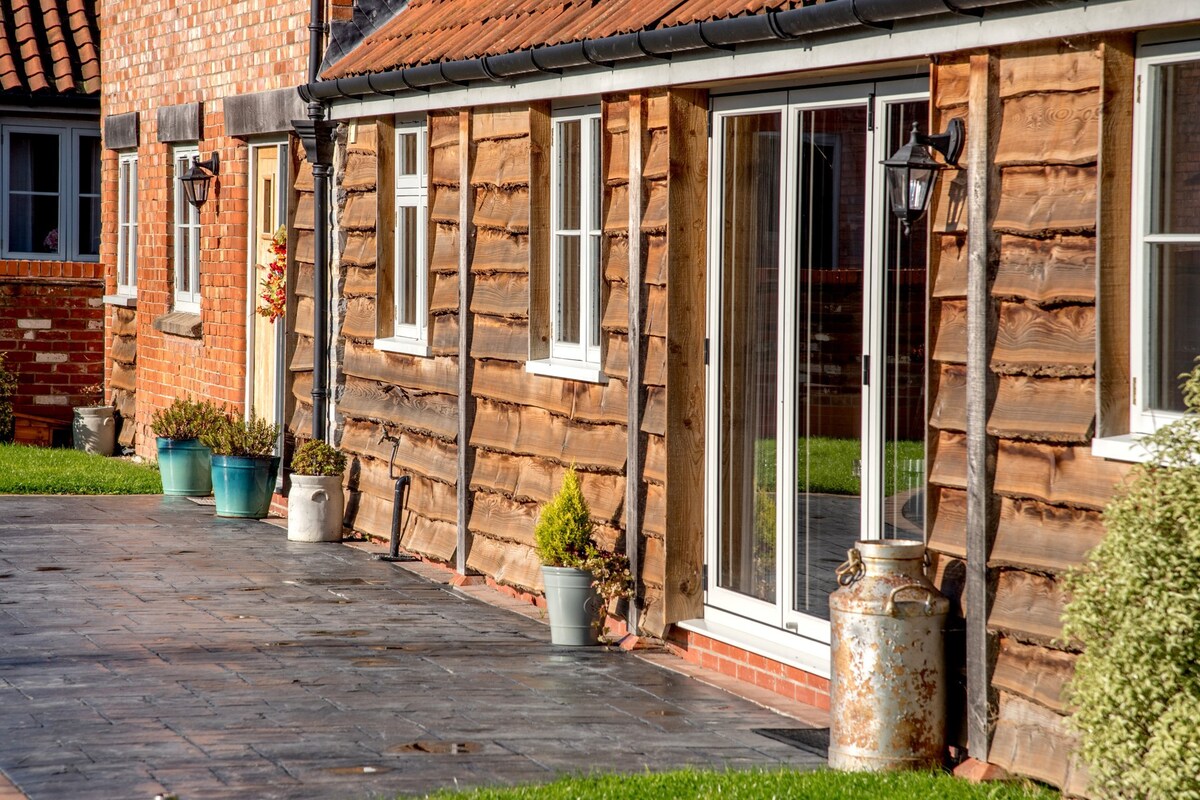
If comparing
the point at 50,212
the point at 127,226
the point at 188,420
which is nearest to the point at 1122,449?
the point at 188,420

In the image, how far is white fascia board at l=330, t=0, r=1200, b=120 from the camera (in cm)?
593

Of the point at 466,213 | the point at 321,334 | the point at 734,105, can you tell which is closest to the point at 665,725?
the point at 734,105

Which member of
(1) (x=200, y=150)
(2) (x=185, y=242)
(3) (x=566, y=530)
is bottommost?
(3) (x=566, y=530)

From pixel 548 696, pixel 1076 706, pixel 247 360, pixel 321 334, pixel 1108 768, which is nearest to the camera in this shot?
pixel 1108 768

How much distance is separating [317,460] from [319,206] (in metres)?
1.88

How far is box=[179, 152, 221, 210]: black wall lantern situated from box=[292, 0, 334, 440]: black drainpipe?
76.5 inches

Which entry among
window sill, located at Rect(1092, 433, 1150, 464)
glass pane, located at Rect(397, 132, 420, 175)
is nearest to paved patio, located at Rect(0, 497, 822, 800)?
window sill, located at Rect(1092, 433, 1150, 464)

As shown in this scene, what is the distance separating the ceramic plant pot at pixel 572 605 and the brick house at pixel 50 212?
11.4 m

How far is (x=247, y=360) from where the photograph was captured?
48.4 ft

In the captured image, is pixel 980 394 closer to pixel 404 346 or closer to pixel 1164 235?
pixel 1164 235

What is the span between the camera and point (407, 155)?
1229cm

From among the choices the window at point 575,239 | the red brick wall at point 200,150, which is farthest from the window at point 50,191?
the window at point 575,239

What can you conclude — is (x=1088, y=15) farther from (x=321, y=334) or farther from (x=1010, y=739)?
(x=321, y=334)

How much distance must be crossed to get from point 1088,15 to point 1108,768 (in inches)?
96.9
